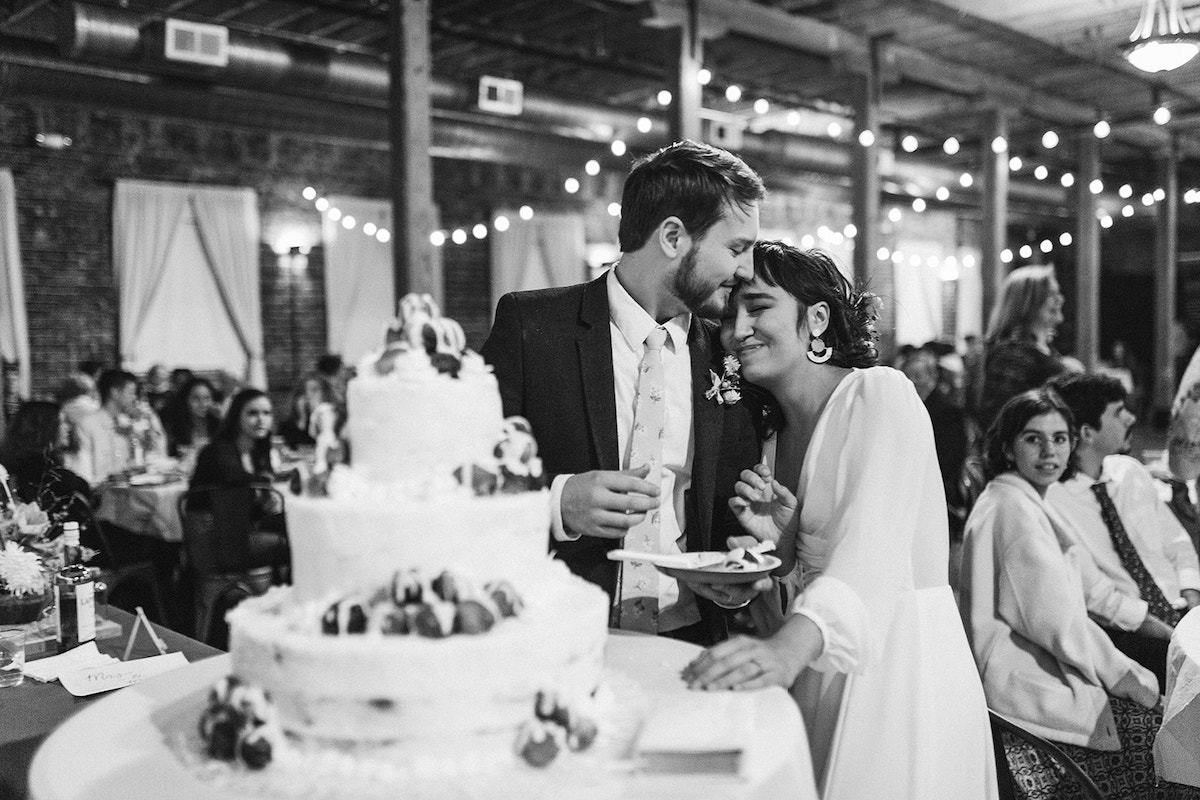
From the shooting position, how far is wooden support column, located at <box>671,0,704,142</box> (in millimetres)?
7960

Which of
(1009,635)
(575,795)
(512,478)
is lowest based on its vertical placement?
(1009,635)

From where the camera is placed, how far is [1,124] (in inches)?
363

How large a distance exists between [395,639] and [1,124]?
9.73 m

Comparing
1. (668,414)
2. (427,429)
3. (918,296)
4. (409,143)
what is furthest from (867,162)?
(918,296)

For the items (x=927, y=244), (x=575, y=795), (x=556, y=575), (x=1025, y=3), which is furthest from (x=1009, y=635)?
(x=927, y=244)

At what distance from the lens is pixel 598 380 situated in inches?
89.8

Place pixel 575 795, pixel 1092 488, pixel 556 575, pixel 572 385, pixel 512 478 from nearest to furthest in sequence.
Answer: pixel 575 795 → pixel 512 478 → pixel 556 575 → pixel 572 385 → pixel 1092 488

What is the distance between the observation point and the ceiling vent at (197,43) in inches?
291

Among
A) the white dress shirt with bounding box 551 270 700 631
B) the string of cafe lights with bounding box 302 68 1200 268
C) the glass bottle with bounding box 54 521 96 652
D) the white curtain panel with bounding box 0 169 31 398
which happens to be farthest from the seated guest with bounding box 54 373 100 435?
the white dress shirt with bounding box 551 270 700 631

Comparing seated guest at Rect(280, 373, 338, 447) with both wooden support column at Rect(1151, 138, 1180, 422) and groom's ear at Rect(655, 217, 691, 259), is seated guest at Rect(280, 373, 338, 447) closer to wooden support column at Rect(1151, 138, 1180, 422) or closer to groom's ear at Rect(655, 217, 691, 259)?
groom's ear at Rect(655, 217, 691, 259)

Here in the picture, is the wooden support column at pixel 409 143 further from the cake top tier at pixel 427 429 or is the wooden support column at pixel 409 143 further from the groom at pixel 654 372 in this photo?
the cake top tier at pixel 427 429

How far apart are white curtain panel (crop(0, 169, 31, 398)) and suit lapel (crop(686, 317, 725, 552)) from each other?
29.0ft

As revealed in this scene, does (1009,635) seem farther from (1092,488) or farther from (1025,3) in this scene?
(1025,3)

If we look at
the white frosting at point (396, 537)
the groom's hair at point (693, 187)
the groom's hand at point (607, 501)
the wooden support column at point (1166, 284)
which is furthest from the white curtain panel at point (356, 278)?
the wooden support column at point (1166, 284)
